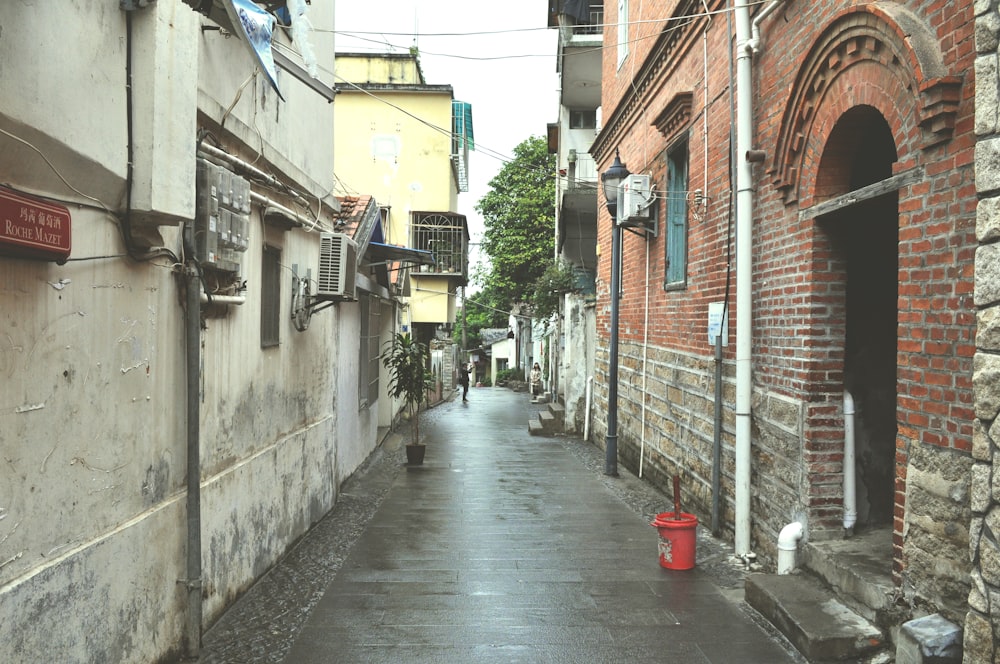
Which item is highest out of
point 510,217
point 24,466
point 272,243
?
point 510,217

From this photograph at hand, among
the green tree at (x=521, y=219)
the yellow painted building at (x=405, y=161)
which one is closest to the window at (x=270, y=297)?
the yellow painted building at (x=405, y=161)

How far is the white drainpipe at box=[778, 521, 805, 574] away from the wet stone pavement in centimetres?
41

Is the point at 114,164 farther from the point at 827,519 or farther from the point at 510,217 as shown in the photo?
the point at 510,217

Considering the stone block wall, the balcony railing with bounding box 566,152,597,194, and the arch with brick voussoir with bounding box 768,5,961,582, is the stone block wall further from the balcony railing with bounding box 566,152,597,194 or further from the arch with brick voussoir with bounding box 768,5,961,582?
the balcony railing with bounding box 566,152,597,194

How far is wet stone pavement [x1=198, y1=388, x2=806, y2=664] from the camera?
4.73 meters

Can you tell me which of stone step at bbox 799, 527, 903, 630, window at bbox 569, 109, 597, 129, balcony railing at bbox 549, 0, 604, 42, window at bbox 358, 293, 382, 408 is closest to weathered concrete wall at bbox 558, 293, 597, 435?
window at bbox 358, 293, 382, 408

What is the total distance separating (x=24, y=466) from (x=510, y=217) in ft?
101

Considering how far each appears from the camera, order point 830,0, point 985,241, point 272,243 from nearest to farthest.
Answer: point 985,241, point 830,0, point 272,243

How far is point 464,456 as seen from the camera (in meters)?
13.4

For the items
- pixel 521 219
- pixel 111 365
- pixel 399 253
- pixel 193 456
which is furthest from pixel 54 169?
pixel 521 219

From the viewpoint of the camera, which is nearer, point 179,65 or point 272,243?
point 179,65

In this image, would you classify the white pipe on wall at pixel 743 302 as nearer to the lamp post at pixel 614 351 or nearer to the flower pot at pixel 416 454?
the lamp post at pixel 614 351

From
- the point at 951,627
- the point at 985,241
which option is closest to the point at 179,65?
the point at 985,241

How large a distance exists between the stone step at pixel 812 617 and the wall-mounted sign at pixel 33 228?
4305 mm
